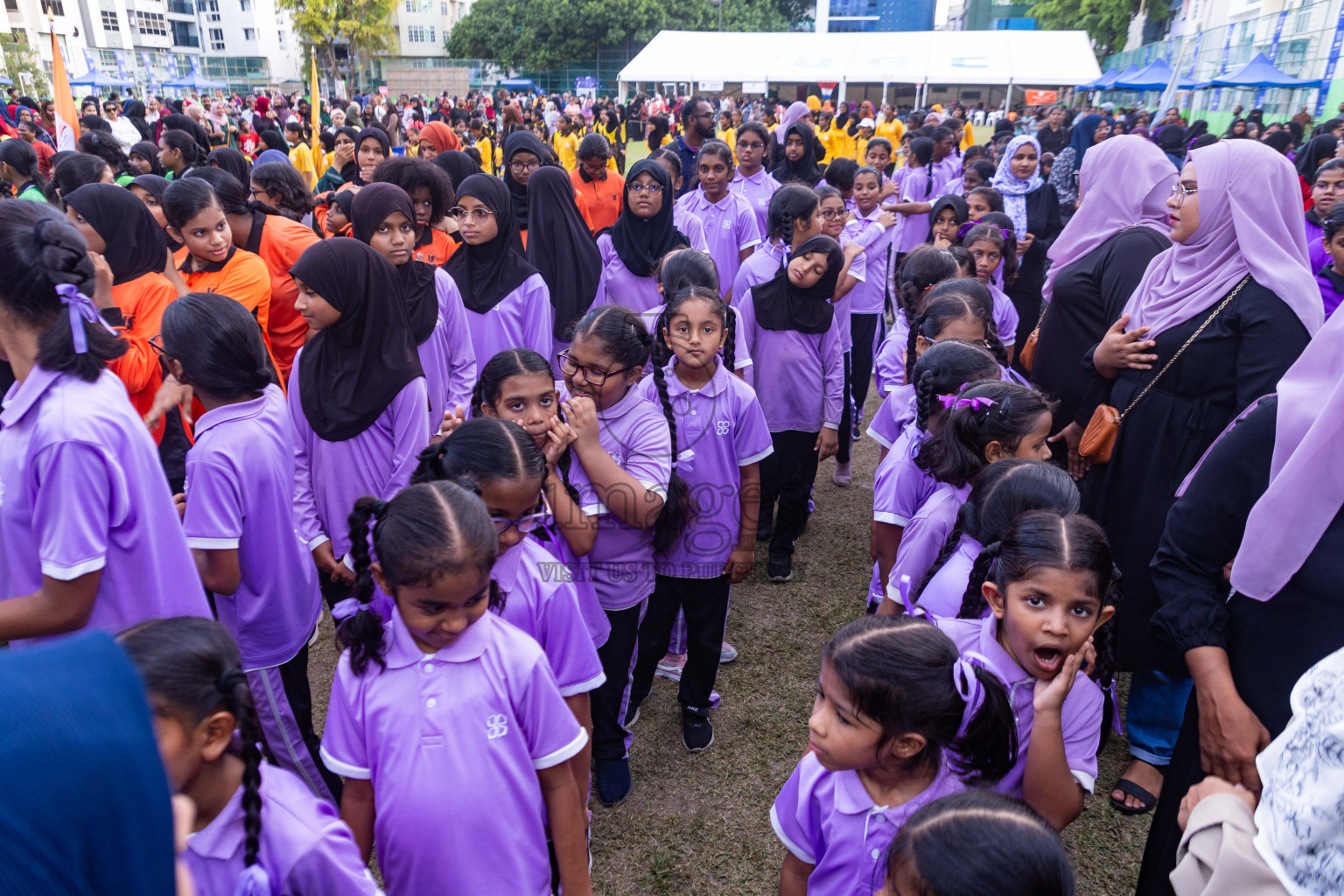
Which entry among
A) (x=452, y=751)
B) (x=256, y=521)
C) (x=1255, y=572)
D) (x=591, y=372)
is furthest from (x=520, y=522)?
(x=1255, y=572)

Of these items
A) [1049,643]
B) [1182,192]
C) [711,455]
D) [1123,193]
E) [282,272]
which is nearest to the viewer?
[1049,643]

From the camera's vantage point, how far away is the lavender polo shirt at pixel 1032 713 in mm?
1722

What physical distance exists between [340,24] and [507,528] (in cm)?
5250

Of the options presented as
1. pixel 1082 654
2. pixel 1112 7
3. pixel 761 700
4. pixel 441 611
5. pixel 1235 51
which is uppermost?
pixel 1112 7

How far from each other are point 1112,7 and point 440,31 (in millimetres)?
49305

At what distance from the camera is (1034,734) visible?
1.64 m

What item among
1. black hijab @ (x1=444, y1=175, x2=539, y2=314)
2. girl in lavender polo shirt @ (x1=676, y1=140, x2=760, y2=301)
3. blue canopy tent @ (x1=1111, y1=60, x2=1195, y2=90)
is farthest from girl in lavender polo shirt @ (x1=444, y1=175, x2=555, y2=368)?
blue canopy tent @ (x1=1111, y1=60, x2=1195, y2=90)

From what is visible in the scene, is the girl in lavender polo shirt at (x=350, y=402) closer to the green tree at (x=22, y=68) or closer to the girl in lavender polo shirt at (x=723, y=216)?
the girl in lavender polo shirt at (x=723, y=216)

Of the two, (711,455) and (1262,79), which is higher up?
(1262,79)

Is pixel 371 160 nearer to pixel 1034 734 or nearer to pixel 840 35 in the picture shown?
pixel 1034 734

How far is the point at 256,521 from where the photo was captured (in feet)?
7.37

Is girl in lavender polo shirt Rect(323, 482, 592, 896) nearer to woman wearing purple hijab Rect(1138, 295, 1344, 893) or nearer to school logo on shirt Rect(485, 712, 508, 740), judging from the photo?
school logo on shirt Rect(485, 712, 508, 740)

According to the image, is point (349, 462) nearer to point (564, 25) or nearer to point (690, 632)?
point (690, 632)

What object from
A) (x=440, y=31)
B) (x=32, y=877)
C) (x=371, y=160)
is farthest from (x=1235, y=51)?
(x=440, y=31)
